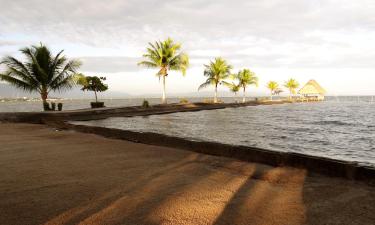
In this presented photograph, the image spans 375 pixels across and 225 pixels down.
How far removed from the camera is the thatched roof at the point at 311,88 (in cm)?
8650

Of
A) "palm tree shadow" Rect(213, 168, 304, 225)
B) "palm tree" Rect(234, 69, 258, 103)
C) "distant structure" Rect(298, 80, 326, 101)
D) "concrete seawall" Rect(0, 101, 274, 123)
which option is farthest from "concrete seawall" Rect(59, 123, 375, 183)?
"distant structure" Rect(298, 80, 326, 101)

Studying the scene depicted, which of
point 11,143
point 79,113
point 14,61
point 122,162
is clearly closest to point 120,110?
point 79,113

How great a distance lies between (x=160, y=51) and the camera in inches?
1447

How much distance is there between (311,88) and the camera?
86.9 metres

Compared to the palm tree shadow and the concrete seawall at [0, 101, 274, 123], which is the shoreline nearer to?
the palm tree shadow

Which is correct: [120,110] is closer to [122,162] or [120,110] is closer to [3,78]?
[3,78]

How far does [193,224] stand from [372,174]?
3.27m

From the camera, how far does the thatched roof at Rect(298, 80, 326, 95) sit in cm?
8650

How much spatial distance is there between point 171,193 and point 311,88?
3567 inches

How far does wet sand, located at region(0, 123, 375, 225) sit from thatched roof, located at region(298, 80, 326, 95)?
87.3 m

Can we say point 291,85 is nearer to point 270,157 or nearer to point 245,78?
point 245,78

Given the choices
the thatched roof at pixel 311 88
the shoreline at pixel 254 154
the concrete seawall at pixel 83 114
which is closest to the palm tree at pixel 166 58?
the concrete seawall at pixel 83 114

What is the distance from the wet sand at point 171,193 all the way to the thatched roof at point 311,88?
87315 mm

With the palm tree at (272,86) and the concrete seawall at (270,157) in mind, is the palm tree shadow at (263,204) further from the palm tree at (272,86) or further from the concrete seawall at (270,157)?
the palm tree at (272,86)
